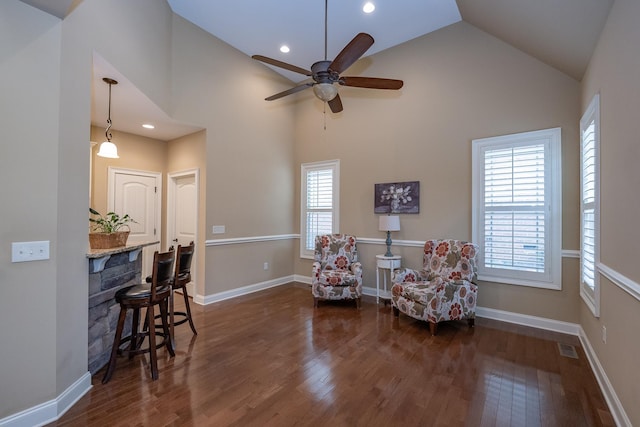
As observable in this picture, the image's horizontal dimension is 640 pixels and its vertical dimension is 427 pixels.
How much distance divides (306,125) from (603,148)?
178 inches

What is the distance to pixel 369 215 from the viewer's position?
5.14m

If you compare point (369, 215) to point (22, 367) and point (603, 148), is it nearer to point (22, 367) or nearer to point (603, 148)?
point (603, 148)

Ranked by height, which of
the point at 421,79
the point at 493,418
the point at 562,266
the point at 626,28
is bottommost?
the point at 493,418

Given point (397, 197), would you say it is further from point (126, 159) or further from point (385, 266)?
point (126, 159)

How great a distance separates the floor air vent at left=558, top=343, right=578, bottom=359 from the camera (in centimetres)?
296

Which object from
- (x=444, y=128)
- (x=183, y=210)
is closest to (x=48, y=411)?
(x=183, y=210)

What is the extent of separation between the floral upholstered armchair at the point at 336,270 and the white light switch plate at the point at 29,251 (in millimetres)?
3176

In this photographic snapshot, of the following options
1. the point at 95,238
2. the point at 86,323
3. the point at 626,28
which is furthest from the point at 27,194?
the point at 626,28

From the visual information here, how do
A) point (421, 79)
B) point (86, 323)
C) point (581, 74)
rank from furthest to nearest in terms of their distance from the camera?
point (421, 79) → point (581, 74) → point (86, 323)

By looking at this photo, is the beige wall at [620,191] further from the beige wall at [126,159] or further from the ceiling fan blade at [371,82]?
the beige wall at [126,159]

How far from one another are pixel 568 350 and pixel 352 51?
375cm

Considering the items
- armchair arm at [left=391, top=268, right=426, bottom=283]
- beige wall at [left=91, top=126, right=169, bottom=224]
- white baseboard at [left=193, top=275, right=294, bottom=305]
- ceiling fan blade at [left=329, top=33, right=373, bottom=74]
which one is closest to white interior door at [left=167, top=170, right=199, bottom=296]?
beige wall at [left=91, top=126, right=169, bottom=224]

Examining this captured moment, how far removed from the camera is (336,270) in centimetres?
486

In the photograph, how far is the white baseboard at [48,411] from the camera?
1.85 metres
